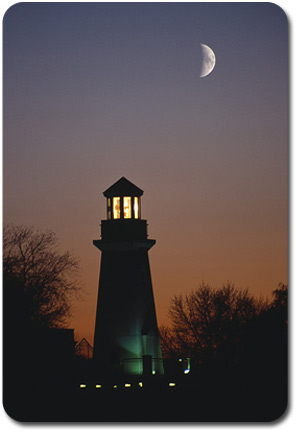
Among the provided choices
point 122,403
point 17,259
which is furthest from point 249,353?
point 122,403

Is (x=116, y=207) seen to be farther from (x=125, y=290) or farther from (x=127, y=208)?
(x=125, y=290)

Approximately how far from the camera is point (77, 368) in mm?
31938

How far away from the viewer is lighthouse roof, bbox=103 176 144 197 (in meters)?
32.9

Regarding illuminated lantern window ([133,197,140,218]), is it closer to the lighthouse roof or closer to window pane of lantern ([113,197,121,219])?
the lighthouse roof

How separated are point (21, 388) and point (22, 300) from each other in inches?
163

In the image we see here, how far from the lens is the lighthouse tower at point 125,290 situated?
3338 centimetres

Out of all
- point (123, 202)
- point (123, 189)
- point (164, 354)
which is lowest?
point (164, 354)

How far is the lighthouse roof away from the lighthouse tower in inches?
1.3

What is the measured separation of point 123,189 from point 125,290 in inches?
130

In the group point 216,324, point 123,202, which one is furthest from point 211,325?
point 123,202

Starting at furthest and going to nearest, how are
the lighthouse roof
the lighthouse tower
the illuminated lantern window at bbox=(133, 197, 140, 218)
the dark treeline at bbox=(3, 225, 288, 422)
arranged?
the illuminated lantern window at bbox=(133, 197, 140, 218), the lighthouse tower, the lighthouse roof, the dark treeline at bbox=(3, 225, 288, 422)

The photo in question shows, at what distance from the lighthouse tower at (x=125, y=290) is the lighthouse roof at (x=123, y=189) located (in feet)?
0.10

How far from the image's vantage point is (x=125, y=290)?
33.8 m

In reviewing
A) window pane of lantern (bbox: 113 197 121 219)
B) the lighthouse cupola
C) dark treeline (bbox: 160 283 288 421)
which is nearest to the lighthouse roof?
the lighthouse cupola
